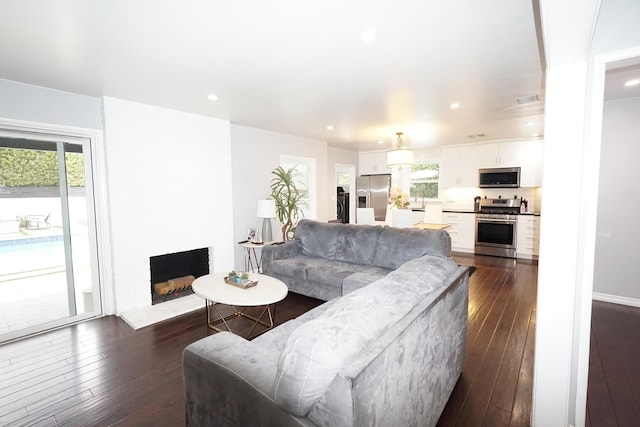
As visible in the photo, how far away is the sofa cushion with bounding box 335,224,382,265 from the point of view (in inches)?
153

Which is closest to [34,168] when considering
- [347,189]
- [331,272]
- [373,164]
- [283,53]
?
[283,53]

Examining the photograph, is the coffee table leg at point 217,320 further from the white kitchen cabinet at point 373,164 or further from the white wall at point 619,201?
the white kitchen cabinet at point 373,164

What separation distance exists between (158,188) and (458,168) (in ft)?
19.5

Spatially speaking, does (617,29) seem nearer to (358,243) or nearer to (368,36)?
(368,36)

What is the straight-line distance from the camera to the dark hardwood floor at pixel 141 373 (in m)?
1.92

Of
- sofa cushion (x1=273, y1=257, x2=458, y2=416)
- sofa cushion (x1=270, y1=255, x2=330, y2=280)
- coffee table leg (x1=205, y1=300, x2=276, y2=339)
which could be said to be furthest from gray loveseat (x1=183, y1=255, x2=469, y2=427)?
sofa cushion (x1=270, y1=255, x2=330, y2=280)

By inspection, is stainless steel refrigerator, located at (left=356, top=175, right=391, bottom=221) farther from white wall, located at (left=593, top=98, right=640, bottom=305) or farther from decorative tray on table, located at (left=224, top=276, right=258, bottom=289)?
decorative tray on table, located at (left=224, top=276, right=258, bottom=289)

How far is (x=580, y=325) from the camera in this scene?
1.58 metres

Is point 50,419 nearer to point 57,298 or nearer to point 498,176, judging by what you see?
point 57,298

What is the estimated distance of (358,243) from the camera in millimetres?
3990

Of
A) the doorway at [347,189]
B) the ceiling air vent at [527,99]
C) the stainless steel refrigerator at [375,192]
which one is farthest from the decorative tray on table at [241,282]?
the stainless steel refrigerator at [375,192]

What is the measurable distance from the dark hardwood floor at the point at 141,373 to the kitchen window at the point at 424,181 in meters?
4.21

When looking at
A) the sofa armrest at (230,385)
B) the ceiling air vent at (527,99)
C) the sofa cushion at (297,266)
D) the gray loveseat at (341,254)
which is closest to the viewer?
the sofa armrest at (230,385)

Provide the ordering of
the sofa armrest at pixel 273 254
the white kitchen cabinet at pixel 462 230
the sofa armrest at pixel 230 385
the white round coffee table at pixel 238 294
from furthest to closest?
the white kitchen cabinet at pixel 462 230, the sofa armrest at pixel 273 254, the white round coffee table at pixel 238 294, the sofa armrest at pixel 230 385
